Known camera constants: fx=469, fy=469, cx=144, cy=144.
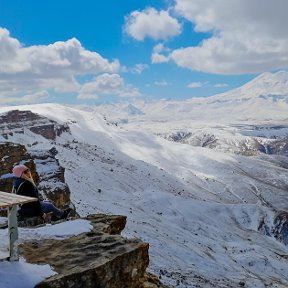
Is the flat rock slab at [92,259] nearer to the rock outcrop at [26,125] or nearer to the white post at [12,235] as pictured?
the white post at [12,235]

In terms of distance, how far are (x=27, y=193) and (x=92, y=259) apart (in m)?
5.29

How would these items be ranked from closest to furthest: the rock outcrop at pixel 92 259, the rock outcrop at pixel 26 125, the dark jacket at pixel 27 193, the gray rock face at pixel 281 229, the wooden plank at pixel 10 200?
1. the wooden plank at pixel 10 200
2. the rock outcrop at pixel 92 259
3. the dark jacket at pixel 27 193
4. the gray rock face at pixel 281 229
5. the rock outcrop at pixel 26 125

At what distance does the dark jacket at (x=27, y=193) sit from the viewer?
16766 mm

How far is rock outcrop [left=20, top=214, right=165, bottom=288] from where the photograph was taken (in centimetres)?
1157

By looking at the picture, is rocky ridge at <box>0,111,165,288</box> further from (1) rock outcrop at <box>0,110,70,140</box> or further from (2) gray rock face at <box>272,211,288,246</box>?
(1) rock outcrop at <box>0,110,70,140</box>

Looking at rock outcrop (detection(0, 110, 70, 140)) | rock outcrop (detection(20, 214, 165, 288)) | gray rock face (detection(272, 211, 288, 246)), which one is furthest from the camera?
rock outcrop (detection(0, 110, 70, 140))

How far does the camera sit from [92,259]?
12539mm

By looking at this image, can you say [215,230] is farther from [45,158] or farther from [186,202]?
[45,158]

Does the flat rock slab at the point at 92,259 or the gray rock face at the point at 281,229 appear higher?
the flat rock slab at the point at 92,259

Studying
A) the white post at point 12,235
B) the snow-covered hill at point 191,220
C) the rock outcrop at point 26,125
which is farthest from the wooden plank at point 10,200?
the rock outcrop at point 26,125

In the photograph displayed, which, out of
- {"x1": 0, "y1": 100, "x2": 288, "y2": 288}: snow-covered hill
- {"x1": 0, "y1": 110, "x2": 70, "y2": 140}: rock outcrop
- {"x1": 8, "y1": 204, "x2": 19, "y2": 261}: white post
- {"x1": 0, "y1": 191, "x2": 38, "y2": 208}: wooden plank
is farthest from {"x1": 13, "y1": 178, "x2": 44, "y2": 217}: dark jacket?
{"x1": 0, "y1": 110, "x2": 70, "y2": 140}: rock outcrop

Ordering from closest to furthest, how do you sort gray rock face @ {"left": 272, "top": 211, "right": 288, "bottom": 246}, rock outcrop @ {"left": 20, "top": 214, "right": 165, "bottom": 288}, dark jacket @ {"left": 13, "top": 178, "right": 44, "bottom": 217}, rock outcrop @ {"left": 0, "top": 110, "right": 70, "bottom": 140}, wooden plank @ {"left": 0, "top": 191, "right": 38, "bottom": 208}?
wooden plank @ {"left": 0, "top": 191, "right": 38, "bottom": 208}
rock outcrop @ {"left": 20, "top": 214, "right": 165, "bottom": 288}
dark jacket @ {"left": 13, "top": 178, "right": 44, "bottom": 217}
gray rock face @ {"left": 272, "top": 211, "right": 288, "bottom": 246}
rock outcrop @ {"left": 0, "top": 110, "right": 70, "bottom": 140}

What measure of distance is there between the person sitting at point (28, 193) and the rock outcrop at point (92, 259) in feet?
10.1

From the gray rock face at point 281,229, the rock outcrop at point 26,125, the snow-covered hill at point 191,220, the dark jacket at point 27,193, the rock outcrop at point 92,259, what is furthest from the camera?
the rock outcrop at point 26,125
